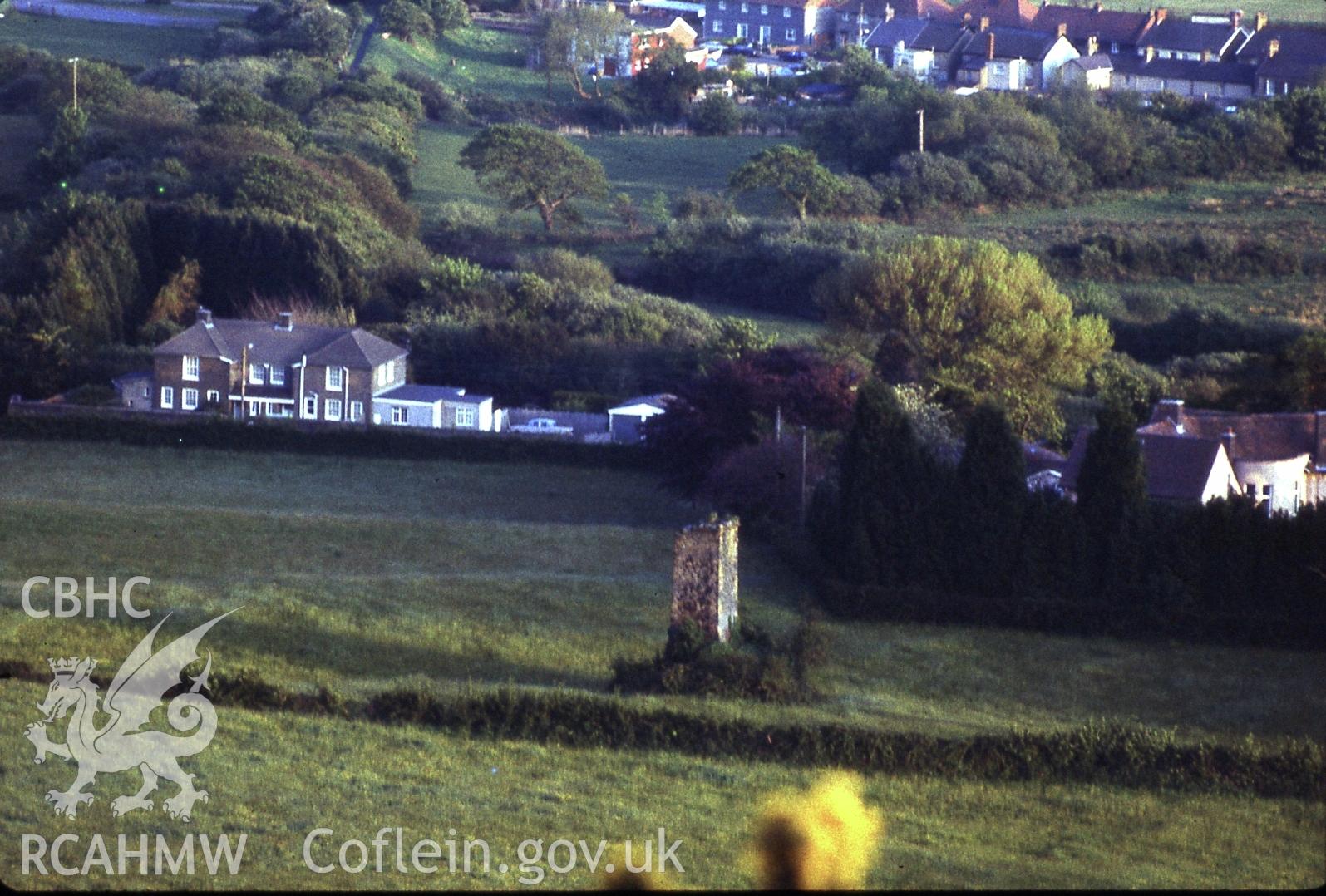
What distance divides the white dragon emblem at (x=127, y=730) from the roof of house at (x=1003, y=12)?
2421 inches

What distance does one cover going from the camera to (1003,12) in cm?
7088

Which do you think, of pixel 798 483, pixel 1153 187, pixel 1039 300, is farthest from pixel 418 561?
pixel 1153 187

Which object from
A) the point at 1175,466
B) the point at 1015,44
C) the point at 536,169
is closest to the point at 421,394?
the point at 1175,466

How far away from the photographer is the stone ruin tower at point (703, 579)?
1588 centimetres

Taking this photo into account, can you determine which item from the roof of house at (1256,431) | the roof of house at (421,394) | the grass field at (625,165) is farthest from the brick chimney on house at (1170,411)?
the grass field at (625,165)

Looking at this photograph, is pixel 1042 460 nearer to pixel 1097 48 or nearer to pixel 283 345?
pixel 283 345

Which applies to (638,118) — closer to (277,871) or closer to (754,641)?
(754,641)

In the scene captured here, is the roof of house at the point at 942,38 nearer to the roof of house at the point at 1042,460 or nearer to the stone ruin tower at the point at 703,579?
the roof of house at the point at 1042,460

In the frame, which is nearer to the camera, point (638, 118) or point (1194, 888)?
point (1194, 888)

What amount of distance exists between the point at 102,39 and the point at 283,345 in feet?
127

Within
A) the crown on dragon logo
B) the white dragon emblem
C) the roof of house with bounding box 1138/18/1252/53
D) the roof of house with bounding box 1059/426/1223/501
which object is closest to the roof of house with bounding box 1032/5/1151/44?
the roof of house with bounding box 1138/18/1252/53

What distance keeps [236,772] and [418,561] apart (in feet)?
29.1

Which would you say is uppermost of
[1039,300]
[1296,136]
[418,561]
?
[1296,136]

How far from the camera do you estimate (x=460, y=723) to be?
13.2 metres
